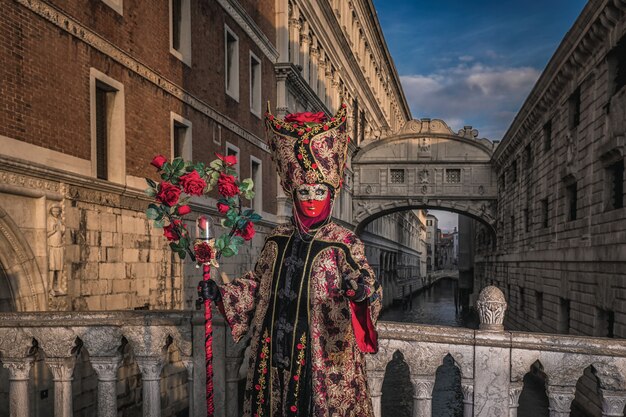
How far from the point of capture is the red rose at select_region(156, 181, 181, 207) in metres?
3.53

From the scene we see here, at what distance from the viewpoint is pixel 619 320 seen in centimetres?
1084

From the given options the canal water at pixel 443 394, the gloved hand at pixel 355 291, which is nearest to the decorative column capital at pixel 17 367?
the gloved hand at pixel 355 291

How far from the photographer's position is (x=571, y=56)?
14.1 metres

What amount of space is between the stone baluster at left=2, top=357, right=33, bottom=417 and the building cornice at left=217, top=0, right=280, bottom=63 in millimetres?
11561

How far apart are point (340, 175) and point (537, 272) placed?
665 inches

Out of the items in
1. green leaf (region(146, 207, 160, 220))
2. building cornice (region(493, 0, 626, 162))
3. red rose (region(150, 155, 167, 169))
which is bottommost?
green leaf (region(146, 207, 160, 220))

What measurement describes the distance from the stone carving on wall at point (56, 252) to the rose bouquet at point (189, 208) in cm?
455

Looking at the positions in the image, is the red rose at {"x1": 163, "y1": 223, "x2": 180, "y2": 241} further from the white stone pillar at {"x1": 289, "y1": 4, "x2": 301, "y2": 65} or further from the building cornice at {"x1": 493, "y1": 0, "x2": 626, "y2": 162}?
the white stone pillar at {"x1": 289, "y1": 4, "x2": 301, "y2": 65}

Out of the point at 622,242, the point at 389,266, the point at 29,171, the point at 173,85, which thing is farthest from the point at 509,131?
the point at 389,266

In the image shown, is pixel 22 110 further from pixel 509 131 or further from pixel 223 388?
pixel 509 131

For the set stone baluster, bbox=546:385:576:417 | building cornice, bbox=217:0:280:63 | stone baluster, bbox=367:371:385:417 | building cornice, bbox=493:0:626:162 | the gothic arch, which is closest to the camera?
stone baluster, bbox=546:385:576:417

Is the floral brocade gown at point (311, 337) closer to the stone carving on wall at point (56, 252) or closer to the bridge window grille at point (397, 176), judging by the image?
the stone carving on wall at point (56, 252)

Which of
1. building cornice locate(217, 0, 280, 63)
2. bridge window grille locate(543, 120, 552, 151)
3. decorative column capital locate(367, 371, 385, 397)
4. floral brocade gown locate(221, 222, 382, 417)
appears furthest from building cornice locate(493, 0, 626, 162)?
floral brocade gown locate(221, 222, 382, 417)

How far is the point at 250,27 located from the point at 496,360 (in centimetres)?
1432
